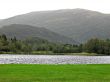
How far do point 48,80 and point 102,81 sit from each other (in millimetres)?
5537

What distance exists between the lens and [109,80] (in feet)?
104

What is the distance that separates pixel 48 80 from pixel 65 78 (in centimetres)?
263

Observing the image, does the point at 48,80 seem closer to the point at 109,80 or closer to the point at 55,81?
the point at 55,81

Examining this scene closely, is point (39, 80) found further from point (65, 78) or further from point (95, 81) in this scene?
point (95, 81)

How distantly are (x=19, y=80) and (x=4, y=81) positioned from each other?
1.94m

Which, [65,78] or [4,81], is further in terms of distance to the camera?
[65,78]

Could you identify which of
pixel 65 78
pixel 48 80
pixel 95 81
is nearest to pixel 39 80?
pixel 48 80

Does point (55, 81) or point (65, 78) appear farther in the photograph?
point (65, 78)

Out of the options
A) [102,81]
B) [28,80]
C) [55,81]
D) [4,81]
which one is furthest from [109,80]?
[4,81]

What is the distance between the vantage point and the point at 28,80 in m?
31.1

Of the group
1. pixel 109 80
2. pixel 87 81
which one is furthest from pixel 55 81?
pixel 109 80

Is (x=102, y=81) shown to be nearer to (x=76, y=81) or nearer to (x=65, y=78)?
(x=76, y=81)

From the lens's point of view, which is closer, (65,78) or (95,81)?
(95,81)

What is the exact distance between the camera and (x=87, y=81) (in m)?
30.6
